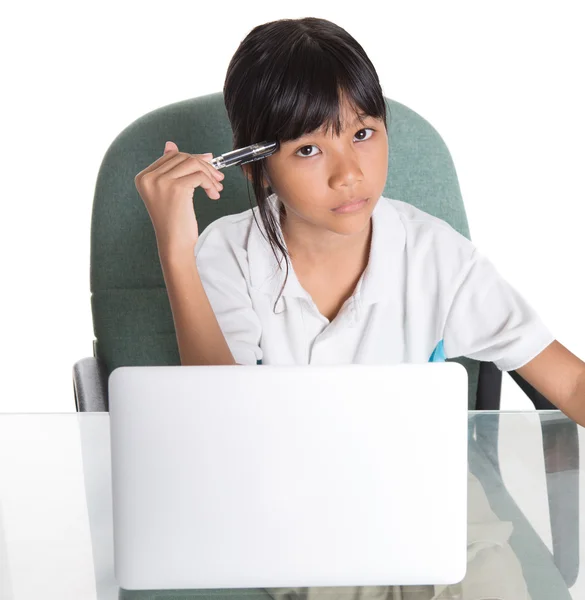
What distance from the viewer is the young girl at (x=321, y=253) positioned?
1.34 m

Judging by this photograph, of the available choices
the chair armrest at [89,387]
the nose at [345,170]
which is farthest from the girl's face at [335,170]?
the chair armrest at [89,387]

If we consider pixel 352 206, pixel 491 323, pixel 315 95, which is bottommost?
pixel 491 323

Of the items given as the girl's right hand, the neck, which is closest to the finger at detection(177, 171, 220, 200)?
the girl's right hand

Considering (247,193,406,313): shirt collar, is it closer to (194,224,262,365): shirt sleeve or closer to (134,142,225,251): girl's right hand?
(194,224,262,365): shirt sleeve

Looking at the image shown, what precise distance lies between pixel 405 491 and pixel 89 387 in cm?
84

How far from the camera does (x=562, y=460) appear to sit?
3.90 ft

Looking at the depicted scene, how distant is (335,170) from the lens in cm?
133

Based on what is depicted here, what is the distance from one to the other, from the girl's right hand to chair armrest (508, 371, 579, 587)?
0.57m

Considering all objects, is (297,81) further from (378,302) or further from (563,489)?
(563,489)

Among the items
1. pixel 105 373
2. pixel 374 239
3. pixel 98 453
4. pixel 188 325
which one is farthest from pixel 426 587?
pixel 105 373

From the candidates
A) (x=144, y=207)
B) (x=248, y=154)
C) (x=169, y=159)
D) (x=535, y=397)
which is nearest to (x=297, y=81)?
(x=248, y=154)

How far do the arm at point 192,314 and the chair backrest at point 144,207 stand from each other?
33 centimetres

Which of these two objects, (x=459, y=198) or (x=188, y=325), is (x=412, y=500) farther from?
(x=459, y=198)

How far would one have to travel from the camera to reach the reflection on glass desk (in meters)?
0.96
